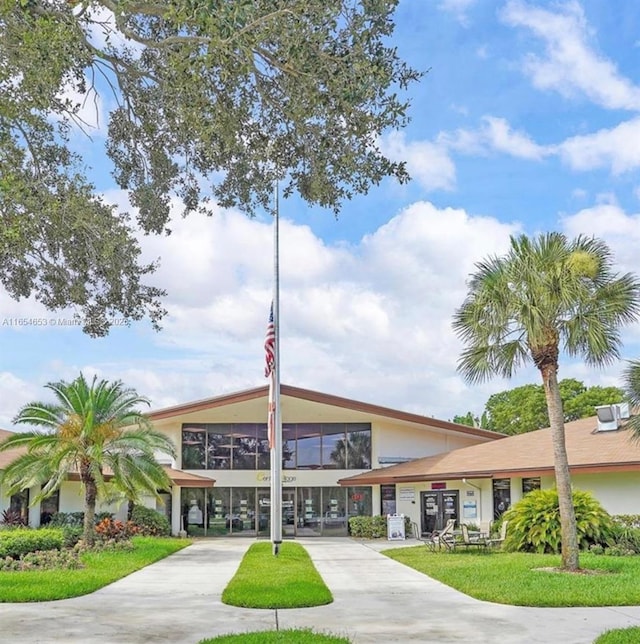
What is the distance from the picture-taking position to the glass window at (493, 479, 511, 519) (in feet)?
97.8

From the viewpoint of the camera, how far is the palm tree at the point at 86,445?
24.4 m

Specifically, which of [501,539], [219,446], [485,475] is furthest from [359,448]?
[501,539]

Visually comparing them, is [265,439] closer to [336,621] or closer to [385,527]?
[385,527]

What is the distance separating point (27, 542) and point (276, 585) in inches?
A: 385

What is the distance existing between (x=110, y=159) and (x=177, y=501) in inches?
1025

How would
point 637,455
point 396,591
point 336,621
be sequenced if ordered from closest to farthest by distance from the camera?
point 336,621, point 396,591, point 637,455

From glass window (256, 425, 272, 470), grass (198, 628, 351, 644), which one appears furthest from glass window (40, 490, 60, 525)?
grass (198, 628, 351, 644)

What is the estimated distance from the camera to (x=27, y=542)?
854 inches

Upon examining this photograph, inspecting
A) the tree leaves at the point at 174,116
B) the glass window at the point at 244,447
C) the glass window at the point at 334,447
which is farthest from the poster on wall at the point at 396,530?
the tree leaves at the point at 174,116

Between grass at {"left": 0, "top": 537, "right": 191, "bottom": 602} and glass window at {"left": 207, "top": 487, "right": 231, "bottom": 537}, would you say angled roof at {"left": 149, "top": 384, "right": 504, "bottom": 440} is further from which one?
grass at {"left": 0, "top": 537, "right": 191, "bottom": 602}

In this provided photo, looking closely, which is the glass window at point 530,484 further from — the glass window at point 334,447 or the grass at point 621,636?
the grass at point 621,636

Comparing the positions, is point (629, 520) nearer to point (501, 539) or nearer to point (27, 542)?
point (501, 539)

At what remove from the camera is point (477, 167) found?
1506cm

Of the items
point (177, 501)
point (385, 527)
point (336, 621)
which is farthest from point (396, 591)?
point (177, 501)
